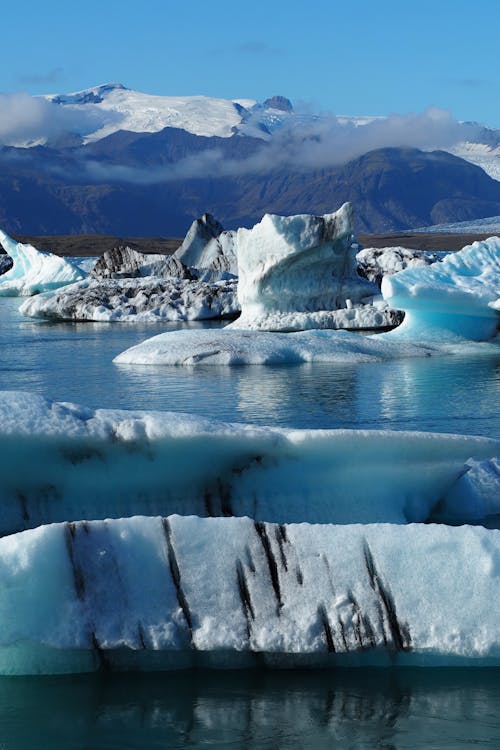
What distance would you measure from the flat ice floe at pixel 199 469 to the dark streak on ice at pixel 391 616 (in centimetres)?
125

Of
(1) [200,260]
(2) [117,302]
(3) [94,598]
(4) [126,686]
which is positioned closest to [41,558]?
(3) [94,598]

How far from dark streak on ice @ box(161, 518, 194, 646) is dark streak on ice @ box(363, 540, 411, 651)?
61cm

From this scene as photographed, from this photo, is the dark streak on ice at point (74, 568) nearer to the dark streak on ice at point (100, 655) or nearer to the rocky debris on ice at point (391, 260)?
the dark streak on ice at point (100, 655)

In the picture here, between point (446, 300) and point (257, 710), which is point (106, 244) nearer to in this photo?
point (446, 300)

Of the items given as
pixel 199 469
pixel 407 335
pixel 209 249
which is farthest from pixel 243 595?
pixel 209 249

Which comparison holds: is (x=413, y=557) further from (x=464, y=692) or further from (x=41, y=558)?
(x=41, y=558)

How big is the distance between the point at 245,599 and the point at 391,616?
0.48 meters

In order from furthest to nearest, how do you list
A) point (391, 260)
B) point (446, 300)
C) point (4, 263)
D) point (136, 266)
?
point (4, 263) < point (136, 266) < point (391, 260) < point (446, 300)

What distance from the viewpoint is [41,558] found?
3.64 metres

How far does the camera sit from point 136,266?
29.4m

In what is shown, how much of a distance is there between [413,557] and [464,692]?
1.48 ft

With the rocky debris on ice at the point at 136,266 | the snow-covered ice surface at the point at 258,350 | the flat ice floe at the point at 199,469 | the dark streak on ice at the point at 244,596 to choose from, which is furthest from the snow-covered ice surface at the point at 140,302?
the dark streak on ice at the point at 244,596

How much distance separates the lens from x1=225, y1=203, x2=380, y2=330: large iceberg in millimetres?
18297

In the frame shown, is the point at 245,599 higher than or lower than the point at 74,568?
lower
